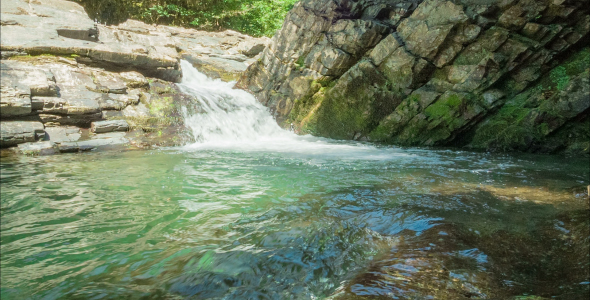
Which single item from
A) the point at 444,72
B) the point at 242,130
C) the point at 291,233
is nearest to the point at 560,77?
the point at 444,72

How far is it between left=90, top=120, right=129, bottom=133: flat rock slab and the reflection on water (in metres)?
2.78

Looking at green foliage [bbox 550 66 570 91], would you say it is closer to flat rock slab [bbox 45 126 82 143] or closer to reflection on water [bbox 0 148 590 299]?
reflection on water [bbox 0 148 590 299]

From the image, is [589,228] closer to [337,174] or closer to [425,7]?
[337,174]

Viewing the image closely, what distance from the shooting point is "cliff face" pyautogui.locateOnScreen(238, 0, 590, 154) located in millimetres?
9000

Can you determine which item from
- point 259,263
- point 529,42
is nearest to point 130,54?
point 259,263

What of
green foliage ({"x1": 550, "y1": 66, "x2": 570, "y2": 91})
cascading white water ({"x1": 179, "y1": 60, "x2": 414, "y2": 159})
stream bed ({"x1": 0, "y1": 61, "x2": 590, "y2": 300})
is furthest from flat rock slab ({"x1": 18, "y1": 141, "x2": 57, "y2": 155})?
green foliage ({"x1": 550, "y1": 66, "x2": 570, "y2": 91})

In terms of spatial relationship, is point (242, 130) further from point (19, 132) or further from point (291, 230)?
point (291, 230)

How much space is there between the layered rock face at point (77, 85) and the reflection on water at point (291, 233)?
Answer: 8.71 ft

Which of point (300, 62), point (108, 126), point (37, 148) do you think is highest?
point (300, 62)

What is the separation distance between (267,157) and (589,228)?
612cm

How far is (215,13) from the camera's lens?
21891mm

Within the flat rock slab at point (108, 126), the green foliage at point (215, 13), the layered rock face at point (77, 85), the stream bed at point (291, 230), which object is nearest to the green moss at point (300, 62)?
the layered rock face at point (77, 85)

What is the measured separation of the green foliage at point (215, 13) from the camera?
66.2ft

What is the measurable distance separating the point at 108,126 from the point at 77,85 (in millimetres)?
1871
